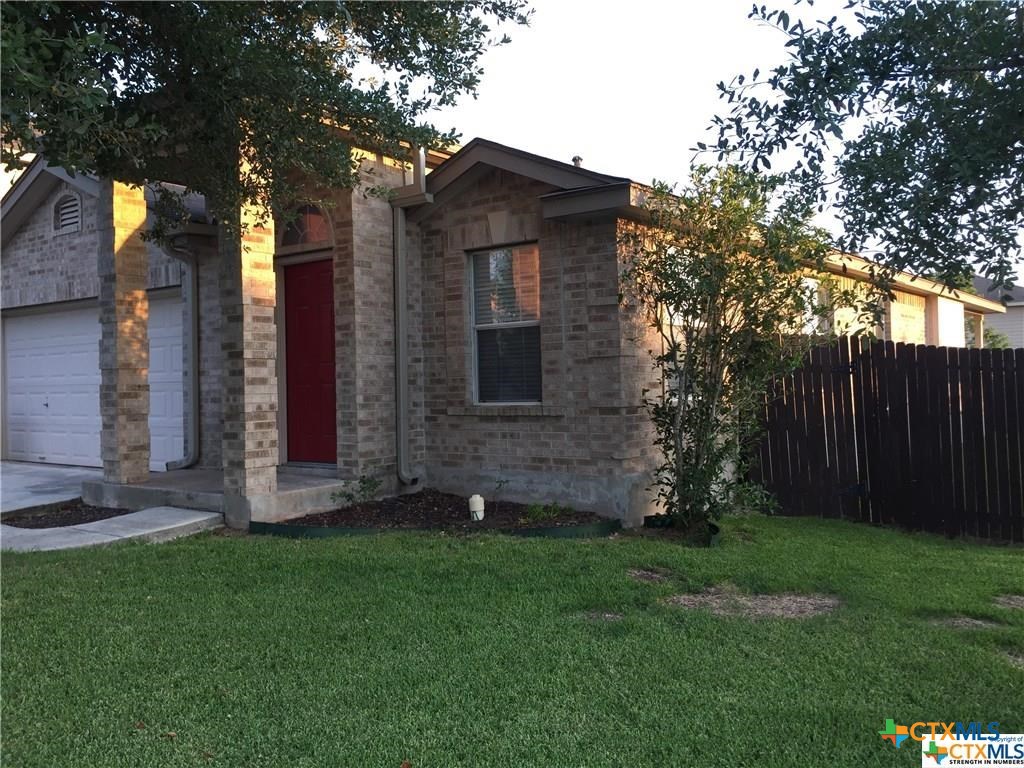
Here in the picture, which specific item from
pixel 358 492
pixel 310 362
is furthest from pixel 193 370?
pixel 358 492

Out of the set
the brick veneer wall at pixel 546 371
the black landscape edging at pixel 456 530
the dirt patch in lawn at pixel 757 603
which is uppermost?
the brick veneer wall at pixel 546 371

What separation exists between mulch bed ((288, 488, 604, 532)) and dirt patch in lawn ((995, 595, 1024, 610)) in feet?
11.4

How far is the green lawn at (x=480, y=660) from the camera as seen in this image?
3.38 metres

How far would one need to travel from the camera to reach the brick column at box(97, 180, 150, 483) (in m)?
9.07

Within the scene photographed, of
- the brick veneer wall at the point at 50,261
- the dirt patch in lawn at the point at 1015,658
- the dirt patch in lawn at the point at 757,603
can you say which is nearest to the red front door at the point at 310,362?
the brick veneer wall at the point at 50,261

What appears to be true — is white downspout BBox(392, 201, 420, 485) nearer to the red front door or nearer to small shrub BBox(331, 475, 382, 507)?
small shrub BBox(331, 475, 382, 507)

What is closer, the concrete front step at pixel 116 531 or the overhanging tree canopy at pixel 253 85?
the overhanging tree canopy at pixel 253 85

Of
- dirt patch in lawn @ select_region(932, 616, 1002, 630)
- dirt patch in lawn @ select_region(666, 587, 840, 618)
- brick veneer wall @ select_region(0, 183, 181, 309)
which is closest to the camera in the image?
dirt patch in lawn @ select_region(932, 616, 1002, 630)

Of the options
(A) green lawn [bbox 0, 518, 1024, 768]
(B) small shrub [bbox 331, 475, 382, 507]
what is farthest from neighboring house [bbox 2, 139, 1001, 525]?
(A) green lawn [bbox 0, 518, 1024, 768]

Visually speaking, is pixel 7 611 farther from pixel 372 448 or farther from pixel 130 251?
pixel 130 251

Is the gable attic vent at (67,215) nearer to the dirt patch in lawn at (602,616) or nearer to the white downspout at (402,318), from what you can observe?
the white downspout at (402,318)

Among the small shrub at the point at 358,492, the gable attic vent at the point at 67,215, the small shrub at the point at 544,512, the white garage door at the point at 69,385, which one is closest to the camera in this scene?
the small shrub at the point at 544,512

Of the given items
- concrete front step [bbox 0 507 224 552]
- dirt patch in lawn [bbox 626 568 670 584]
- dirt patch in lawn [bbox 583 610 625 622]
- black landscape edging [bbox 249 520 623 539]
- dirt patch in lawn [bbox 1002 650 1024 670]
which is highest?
concrete front step [bbox 0 507 224 552]

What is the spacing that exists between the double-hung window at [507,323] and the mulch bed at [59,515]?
4223 millimetres
